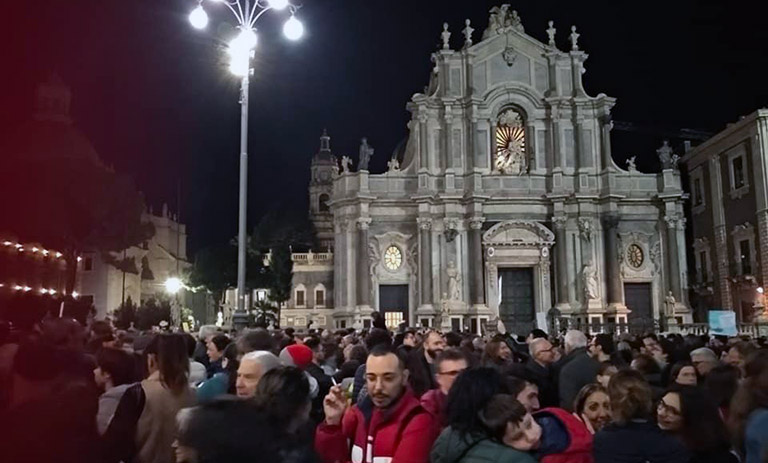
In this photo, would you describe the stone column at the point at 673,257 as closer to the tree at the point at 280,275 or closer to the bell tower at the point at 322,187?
the tree at the point at 280,275

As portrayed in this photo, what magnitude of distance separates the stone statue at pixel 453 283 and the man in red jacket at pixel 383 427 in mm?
30777

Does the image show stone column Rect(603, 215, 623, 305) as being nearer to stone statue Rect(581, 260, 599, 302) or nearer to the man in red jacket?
stone statue Rect(581, 260, 599, 302)

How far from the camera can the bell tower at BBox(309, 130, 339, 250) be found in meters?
62.4

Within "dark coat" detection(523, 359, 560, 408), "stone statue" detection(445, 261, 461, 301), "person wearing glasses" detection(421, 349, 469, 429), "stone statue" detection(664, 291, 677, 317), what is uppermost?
"stone statue" detection(445, 261, 461, 301)

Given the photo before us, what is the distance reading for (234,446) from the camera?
8.16ft

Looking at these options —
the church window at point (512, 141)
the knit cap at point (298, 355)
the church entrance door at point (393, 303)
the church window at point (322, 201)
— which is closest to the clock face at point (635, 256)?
the church window at point (512, 141)

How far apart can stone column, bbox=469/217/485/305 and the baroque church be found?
0.06 m

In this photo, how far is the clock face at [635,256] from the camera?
3747 cm

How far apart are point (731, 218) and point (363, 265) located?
60.3 ft

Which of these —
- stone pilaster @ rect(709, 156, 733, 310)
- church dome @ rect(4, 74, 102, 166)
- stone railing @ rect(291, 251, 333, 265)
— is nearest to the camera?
stone pilaster @ rect(709, 156, 733, 310)

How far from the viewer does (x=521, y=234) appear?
121ft

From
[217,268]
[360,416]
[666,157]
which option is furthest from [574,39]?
[360,416]

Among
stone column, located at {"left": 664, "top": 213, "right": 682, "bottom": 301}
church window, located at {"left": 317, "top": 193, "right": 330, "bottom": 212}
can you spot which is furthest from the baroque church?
church window, located at {"left": 317, "top": 193, "right": 330, "bottom": 212}

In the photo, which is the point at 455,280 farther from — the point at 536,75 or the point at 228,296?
the point at 228,296
